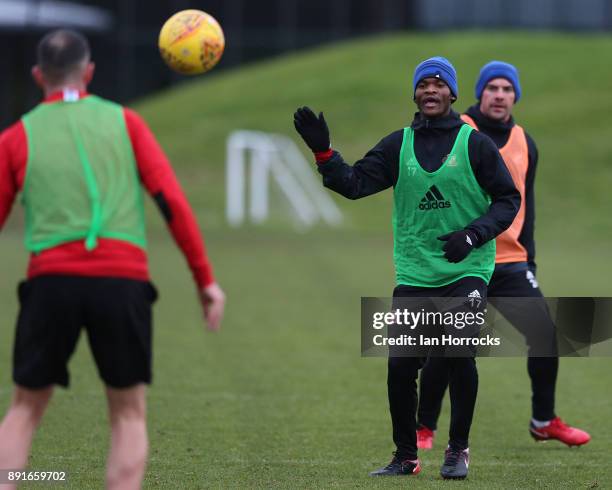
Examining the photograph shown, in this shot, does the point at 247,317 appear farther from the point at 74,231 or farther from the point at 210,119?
the point at 210,119

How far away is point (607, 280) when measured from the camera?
19484 millimetres

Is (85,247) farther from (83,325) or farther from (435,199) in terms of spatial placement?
(435,199)

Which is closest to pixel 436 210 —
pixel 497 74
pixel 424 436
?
pixel 497 74

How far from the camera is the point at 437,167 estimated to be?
7043 mm

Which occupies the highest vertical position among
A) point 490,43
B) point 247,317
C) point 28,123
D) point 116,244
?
point 490,43

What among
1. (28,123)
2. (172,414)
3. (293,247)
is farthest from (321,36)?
(28,123)

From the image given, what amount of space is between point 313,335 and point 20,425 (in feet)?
27.4

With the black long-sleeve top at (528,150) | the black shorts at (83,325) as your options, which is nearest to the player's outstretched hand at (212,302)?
the black shorts at (83,325)

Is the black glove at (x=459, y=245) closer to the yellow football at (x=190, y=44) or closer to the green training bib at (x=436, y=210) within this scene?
the green training bib at (x=436, y=210)

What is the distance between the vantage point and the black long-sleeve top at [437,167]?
7.00 meters

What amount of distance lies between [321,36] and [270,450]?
43.9 metres

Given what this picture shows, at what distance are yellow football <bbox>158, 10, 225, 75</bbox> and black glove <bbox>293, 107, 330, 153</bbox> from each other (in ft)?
1.75

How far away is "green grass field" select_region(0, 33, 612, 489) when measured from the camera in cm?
759

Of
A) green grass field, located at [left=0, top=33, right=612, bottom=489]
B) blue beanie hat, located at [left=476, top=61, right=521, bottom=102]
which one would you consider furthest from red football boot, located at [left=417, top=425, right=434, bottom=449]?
blue beanie hat, located at [left=476, top=61, right=521, bottom=102]
